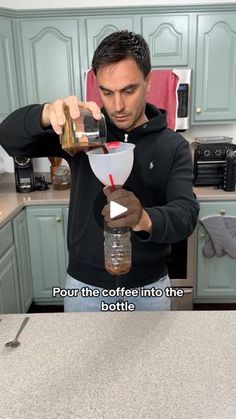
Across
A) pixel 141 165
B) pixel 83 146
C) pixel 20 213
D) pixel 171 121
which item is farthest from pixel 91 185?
pixel 171 121

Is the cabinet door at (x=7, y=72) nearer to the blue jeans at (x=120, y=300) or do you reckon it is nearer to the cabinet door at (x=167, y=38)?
the cabinet door at (x=167, y=38)

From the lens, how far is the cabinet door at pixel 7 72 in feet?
8.13

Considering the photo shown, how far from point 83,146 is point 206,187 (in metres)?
1.89

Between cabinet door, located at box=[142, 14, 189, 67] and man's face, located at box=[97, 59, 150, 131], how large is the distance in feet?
5.09

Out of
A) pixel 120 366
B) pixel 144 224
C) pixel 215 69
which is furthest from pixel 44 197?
pixel 120 366

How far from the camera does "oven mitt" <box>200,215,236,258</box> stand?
8.23 feet

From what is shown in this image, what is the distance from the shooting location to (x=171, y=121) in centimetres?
260

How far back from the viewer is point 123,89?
104 centimetres

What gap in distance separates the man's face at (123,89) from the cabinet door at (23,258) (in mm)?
1397

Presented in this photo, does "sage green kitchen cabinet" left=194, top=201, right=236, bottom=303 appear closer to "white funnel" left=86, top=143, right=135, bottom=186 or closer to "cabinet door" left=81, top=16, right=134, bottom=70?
"cabinet door" left=81, top=16, right=134, bottom=70

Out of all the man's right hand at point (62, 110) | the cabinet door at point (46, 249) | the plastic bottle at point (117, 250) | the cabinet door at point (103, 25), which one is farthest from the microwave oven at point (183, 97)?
the man's right hand at point (62, 110)

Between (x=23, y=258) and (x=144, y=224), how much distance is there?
1723 mm

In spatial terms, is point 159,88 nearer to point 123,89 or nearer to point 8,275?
point 8,275

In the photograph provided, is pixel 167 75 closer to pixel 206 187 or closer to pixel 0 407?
pixel 206 187
